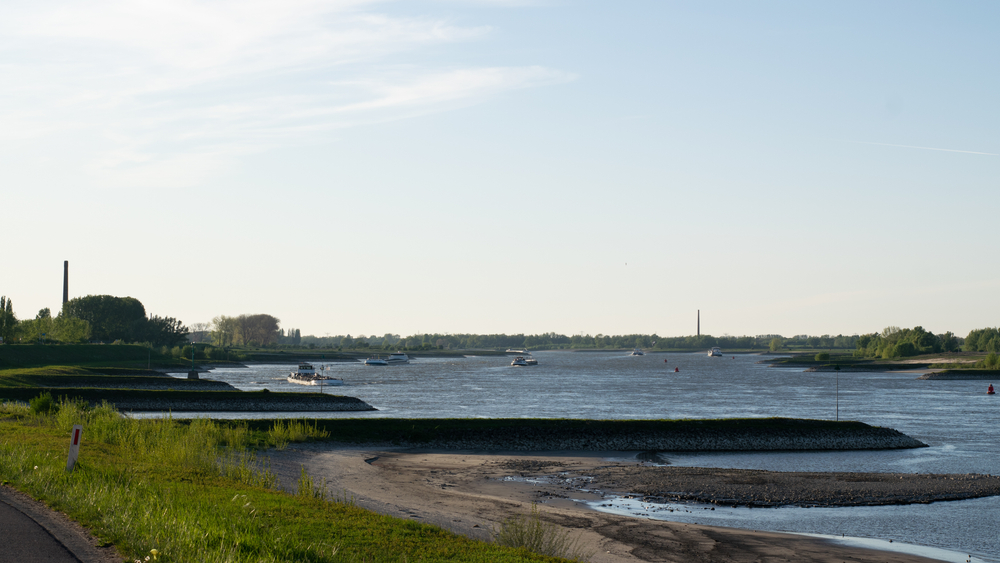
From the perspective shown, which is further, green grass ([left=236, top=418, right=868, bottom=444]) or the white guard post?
green grass ([left=236, top=418, right=868, bottom=444])

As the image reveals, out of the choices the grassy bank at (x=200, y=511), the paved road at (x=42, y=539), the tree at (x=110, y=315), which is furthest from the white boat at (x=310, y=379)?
the paved road at (x=42, y=539)

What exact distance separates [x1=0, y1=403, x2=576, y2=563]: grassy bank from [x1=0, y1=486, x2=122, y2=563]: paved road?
0.28 m

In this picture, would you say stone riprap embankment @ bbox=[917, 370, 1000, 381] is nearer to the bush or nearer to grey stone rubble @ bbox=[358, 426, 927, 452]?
grey stone rubble @ bbox=[358, 426, 927, 452]

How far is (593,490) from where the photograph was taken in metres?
31.6

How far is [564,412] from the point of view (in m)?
68.1

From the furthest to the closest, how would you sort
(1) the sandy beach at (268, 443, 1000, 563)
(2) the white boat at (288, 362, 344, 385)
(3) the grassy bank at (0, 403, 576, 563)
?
(2) the white boat at (288, 362, 344, 385) < (1) the sandy beach at (268, 443, 1000, 563) < (3) the grassy bank at (0, 403, 576, 563)

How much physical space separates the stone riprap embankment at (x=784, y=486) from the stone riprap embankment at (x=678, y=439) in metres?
8.27

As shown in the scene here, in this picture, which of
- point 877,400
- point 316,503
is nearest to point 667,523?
point 316,503

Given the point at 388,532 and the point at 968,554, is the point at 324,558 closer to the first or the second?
the point at 388,532

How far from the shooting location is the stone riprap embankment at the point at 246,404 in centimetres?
6512

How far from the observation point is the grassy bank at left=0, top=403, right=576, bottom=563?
12508 mm

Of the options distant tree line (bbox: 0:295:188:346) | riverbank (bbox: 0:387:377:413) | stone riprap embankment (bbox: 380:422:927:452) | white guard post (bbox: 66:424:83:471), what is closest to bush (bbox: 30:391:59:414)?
stone riprap embankment (bbox: 380:422:927:452)

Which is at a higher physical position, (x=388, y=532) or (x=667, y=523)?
(x=388, y=532)

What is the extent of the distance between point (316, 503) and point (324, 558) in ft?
21.6
